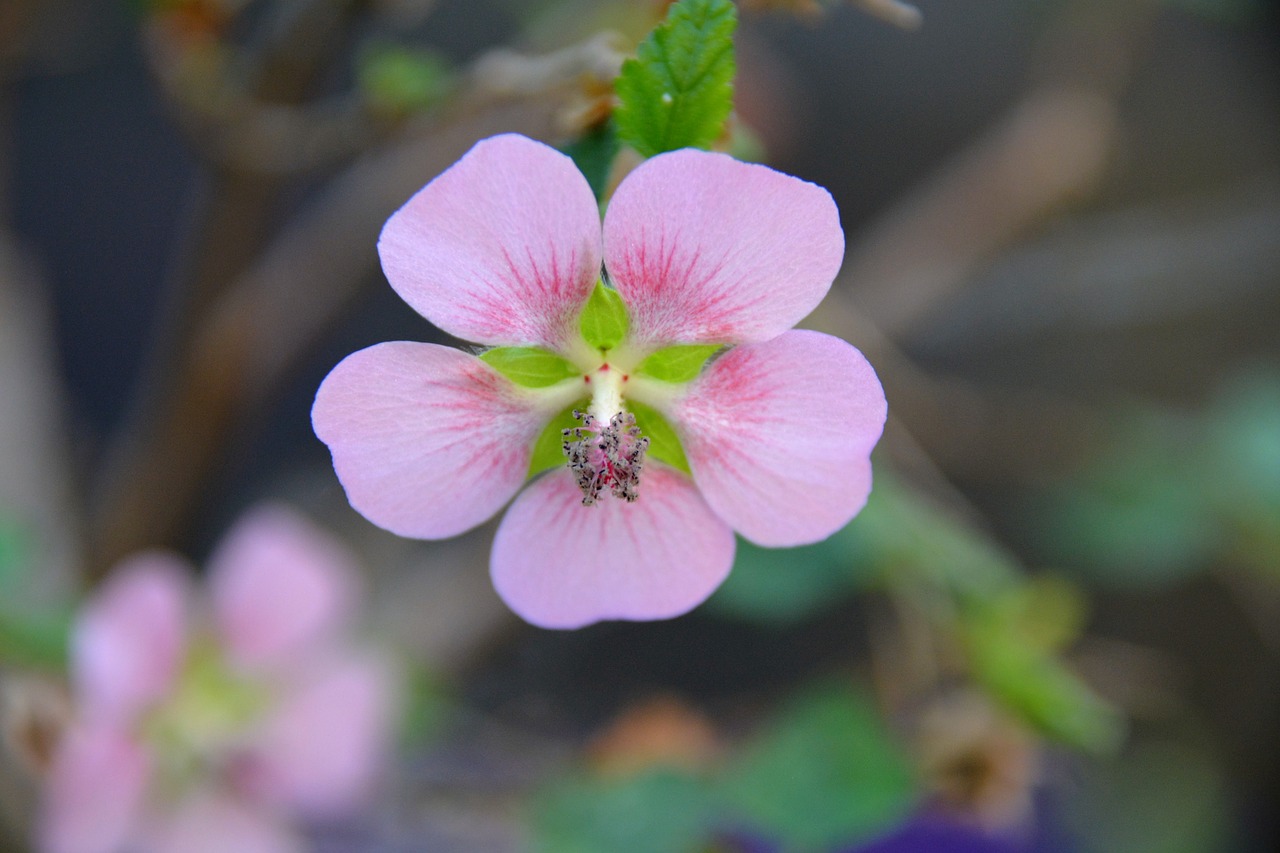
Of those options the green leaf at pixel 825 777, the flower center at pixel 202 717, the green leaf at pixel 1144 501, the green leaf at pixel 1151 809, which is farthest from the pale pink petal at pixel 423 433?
the green leaf at pixel 1151 809

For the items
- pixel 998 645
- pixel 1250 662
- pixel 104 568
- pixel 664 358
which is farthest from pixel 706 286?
pixel 1250 662

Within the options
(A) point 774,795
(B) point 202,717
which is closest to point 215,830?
(B) point 202,717

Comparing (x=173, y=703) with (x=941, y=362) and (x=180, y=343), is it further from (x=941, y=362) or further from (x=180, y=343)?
(x=941, y=362)

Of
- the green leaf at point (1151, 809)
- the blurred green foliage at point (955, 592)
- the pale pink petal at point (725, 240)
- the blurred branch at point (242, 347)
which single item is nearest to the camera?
the pale pink petal at point (725, 240)

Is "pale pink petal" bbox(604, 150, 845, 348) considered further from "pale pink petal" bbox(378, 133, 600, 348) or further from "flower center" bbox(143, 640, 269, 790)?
"flower center" bbox(143, 640, 269, 790)

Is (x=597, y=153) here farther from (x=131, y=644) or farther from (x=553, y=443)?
(x=131, y=644)

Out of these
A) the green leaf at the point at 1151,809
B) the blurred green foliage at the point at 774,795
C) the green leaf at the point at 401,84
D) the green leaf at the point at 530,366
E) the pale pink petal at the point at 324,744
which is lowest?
the green leaf at the point at 1151,809

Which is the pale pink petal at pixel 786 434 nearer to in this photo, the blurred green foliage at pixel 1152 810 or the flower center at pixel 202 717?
the flower center at pixel 202 717
